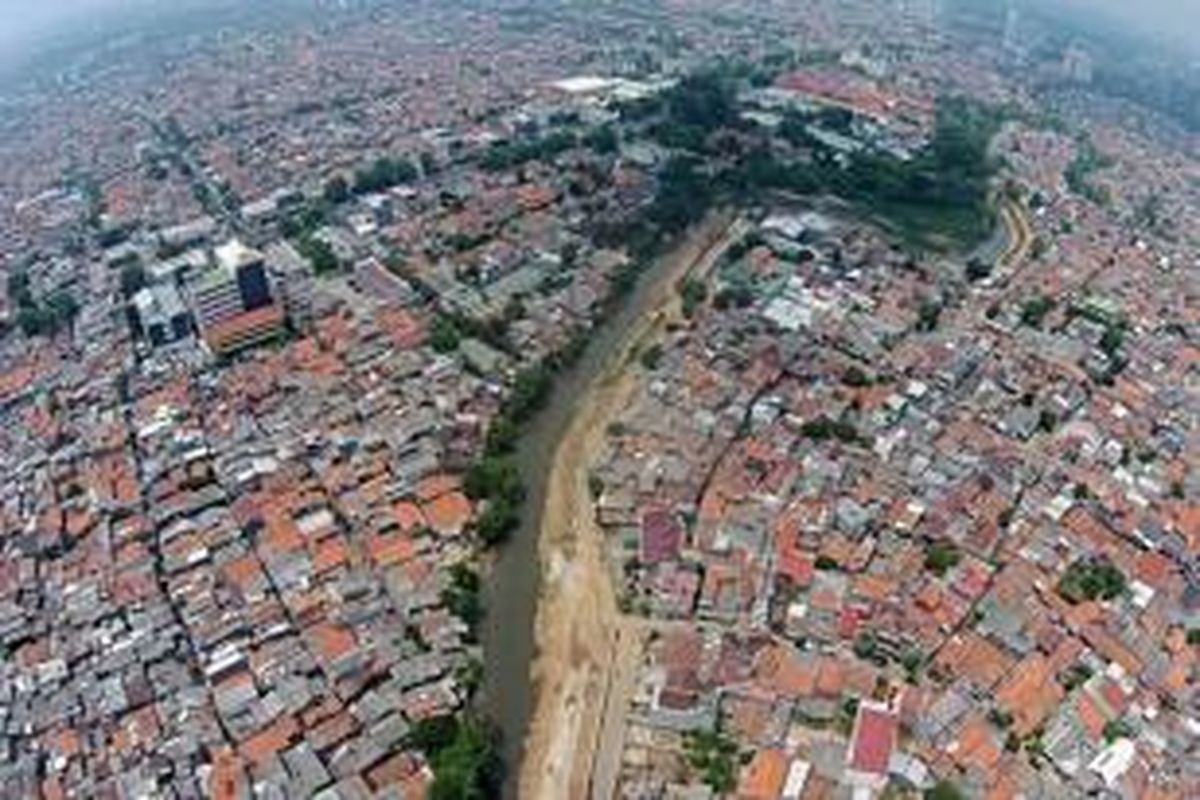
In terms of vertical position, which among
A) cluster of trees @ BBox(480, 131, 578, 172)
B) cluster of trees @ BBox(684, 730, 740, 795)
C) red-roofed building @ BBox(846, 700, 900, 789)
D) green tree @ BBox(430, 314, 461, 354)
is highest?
red-roofed building @ BBox(846, 700, 900, 789)

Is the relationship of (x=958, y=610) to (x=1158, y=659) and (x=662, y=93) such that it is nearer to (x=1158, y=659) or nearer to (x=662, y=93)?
(x=1158, y=659)

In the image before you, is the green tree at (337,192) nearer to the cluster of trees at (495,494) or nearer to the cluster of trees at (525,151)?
the cluster of trees at (525,151)

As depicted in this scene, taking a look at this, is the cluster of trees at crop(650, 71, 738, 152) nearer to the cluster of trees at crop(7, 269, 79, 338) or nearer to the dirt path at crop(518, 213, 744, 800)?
the dirt path at crop(518, 213, 744, 800)

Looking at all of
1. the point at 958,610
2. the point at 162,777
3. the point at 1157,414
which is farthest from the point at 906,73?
the point at 162,777

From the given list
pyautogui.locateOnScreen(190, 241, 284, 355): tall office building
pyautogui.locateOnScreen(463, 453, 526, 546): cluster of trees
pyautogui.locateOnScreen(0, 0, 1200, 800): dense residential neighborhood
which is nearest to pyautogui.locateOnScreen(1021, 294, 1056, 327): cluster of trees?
pyautogui.locateOnScreen(0, 0, 1200, 800): dense residential neighborhood

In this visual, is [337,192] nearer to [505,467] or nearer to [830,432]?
[505,467]

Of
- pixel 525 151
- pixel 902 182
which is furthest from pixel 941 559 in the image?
pixel 525 151
